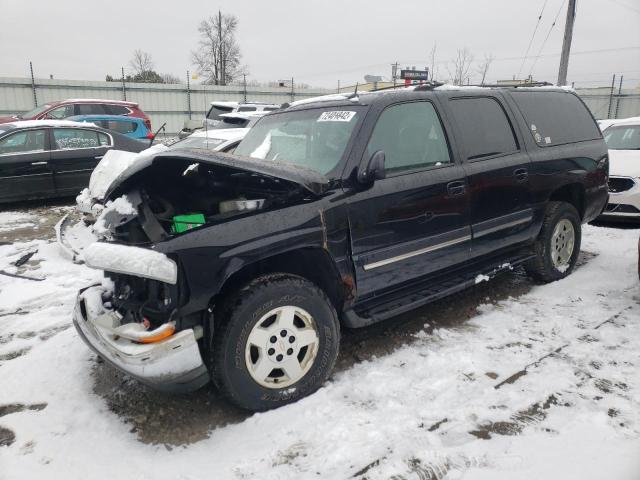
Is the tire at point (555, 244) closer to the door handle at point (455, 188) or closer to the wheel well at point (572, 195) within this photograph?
the wheel well at point (572, 195)

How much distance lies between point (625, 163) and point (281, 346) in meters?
6.65

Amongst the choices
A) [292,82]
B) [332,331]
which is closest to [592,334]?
[332,331]

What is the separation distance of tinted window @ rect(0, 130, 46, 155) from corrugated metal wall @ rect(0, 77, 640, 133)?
13.5m

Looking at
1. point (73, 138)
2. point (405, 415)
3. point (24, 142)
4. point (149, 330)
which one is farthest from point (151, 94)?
point (405, 415)

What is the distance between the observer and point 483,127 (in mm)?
3988

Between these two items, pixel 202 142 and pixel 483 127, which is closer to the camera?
pixel 483 127

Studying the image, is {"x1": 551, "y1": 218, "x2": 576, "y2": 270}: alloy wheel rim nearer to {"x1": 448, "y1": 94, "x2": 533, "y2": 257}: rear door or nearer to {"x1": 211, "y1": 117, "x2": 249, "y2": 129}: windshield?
{"x1": 448, "y1": 94, "x2": 533, "y2": 257}: rear door

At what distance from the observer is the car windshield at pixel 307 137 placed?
129 inches

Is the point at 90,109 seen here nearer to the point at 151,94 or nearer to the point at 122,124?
the point at 122,124

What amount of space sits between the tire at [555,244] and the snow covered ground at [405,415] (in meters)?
0.70

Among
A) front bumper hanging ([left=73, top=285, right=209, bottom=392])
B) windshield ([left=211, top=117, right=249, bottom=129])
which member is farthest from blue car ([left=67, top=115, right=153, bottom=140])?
front bumper hanging ([left=73, top=285, right=209, bottom=392])

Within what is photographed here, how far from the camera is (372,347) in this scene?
3613 millimetres

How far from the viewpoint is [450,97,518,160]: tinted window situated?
3814 millimetres

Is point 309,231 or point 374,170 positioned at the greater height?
point 374,170
